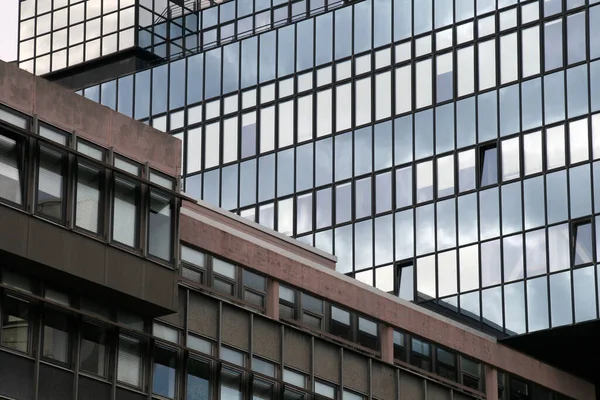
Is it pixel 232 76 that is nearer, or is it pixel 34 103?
pixel 34 103

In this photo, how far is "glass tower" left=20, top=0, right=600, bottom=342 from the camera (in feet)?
219

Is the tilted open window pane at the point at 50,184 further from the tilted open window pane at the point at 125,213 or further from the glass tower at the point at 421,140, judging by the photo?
the glass tower at the point at 421,140

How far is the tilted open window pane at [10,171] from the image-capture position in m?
37.9

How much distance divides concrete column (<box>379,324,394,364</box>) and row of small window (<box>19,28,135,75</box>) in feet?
150

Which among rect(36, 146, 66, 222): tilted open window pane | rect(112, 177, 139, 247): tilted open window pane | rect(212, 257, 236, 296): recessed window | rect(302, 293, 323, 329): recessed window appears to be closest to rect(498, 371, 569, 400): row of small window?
rect(302, 293, 323, 329): recessed window

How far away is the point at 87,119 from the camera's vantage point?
40.2m

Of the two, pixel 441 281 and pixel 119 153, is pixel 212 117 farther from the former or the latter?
pixel 119 153

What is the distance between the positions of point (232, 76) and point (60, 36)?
56.8ft

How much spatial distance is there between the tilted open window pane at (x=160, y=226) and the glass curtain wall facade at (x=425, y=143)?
85.7ft

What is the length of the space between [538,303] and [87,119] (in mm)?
29057

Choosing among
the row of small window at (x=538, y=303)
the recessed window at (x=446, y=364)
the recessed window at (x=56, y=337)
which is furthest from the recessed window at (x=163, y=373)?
the row of small window at (x=538, y=303)

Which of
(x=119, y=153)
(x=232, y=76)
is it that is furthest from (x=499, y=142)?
(x=119, y=153)

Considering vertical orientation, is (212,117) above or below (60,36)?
below

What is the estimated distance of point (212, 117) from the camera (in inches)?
3214
